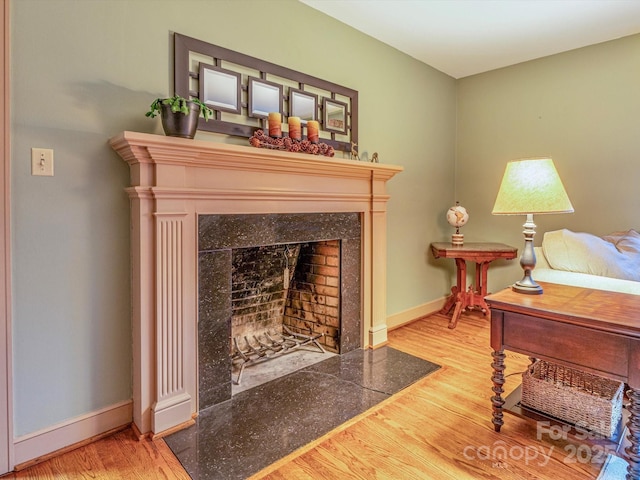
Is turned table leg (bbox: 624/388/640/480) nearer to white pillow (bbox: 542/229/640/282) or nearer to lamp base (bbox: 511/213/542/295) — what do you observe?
lamp base (bbox: 511/213/542/295)

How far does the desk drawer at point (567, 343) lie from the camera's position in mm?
1378

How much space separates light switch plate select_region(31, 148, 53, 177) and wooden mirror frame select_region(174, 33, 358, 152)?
0.66m

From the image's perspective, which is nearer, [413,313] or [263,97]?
[263,97]

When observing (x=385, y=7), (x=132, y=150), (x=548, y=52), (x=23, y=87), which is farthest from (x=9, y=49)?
(x=548, y=52)

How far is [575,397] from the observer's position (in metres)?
1.62

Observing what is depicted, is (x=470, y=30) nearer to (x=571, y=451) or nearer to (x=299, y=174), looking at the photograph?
(x=299, y=174)

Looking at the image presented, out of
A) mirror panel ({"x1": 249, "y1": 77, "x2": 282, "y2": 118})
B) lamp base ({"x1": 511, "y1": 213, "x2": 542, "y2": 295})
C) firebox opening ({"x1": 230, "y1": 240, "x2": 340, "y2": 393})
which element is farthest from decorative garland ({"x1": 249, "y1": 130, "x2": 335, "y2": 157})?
lamp base ({"x1": 511, "y1": 213, "x2": 542, "y2": 295})

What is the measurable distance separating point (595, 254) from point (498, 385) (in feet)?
4.75

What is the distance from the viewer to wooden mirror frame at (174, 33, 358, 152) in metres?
1.91

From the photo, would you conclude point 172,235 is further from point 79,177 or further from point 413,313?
point 413,313

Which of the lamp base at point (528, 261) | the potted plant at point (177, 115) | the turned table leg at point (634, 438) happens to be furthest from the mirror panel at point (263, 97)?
the turned table leg at point (634, 438)

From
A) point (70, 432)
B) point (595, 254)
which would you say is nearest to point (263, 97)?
point (70, 432)

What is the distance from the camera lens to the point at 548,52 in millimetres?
3289

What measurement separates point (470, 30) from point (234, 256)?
247cm
